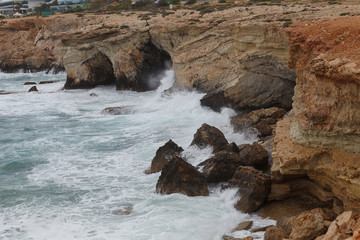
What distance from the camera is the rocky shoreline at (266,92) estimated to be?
354 inches

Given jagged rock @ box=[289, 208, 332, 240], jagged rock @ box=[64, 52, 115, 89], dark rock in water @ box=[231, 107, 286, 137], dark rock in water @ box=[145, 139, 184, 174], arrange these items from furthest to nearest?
jagged rock @ box=[64, 52, 115, 89], dark rock in water @ box=[231, 107, 286, 137], dark rock in water @ box=[145, 139, 184, 174], jagged rock @ box=[289, 208, 332, 240]

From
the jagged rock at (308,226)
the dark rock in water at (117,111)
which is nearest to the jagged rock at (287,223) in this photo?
the jagged rock at (308,226)

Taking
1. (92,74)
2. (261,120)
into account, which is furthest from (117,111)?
(92,74)

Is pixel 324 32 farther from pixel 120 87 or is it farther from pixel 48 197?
pixel 120 87

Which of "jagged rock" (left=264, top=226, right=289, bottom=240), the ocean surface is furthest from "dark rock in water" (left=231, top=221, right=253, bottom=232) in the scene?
"jagged rock" (left=264, top=226, right=289, bottom=240)

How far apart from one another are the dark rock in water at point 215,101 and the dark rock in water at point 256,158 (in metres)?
7.47

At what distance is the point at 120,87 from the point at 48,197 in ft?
62.2

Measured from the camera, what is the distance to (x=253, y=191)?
11.3m

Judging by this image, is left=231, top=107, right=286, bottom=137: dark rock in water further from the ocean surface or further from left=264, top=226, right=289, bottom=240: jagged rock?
left=264, top=226, right=289, bottom=240: jagged rock

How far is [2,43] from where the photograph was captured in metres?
50.1

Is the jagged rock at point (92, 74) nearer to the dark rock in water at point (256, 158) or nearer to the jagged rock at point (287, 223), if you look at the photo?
the dark rock in water at point (256, 158)

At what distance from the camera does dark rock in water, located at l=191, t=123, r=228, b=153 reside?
15.5 m

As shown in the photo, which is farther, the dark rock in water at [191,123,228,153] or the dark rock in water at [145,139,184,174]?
the dark rock in water at [191,123,228,153]

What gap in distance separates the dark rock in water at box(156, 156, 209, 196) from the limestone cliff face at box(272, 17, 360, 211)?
92.7 inches
